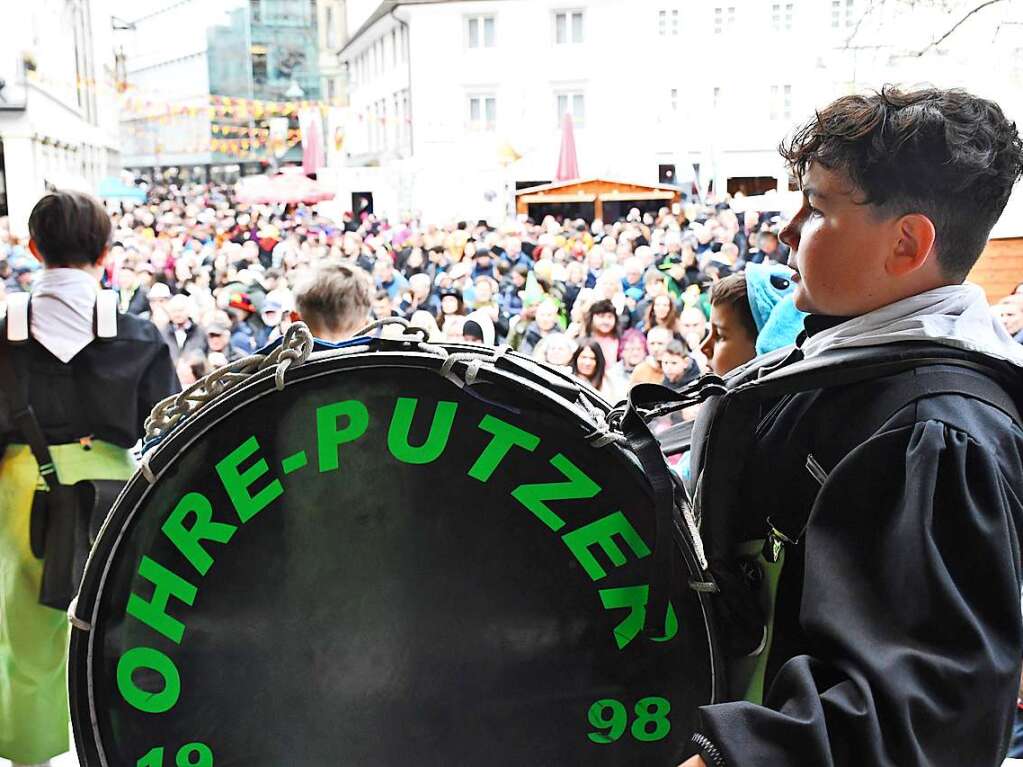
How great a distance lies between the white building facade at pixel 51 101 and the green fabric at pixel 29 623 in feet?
24.3

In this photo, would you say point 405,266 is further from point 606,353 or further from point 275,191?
point 275,191

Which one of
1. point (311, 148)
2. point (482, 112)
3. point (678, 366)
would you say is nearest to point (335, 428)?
point (678, 366)

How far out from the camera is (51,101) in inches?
877

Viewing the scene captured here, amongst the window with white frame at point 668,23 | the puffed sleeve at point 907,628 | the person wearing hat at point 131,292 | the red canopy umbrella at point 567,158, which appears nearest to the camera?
the puffed sleeve at point 907,628

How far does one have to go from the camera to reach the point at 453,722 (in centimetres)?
127

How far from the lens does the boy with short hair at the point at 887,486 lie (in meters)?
0.87

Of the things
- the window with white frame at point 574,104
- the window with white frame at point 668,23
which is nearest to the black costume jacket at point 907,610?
the window with white frame at point 668,23

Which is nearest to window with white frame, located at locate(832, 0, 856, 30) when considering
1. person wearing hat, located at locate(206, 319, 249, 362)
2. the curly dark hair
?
person wearing hat, located at locate(206, 319, 249, 362)

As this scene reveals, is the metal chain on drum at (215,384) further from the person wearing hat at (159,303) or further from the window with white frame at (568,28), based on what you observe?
the window with white frame at (568,28)

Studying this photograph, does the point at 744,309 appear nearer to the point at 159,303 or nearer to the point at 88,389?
the point at 88,389

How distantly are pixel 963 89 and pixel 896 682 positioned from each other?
1.84 ft

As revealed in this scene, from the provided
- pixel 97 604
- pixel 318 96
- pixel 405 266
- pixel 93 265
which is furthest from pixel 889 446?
pixel 318 96

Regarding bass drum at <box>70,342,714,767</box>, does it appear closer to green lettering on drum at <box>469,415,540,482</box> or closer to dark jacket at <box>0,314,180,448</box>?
green lettering on drum at <box>469,415,540,482</box>

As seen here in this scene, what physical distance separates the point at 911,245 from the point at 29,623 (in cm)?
228
